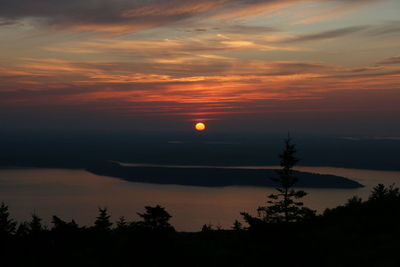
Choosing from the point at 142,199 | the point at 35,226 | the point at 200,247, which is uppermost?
the point at 142,199

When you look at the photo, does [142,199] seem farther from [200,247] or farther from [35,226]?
[200,247]

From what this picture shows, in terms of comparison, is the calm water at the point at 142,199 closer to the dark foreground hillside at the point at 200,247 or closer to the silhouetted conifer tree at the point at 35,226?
the silhouetted conifer tree at the point at 35,226

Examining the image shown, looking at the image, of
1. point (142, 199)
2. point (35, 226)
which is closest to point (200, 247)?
point (35, 226)

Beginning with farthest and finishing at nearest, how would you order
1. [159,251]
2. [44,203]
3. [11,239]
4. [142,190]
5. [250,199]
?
1. [142,190]
2. [250,199]
3. [44,203]
4. [11,239]
5. [159,251]

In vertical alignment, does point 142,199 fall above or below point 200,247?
above

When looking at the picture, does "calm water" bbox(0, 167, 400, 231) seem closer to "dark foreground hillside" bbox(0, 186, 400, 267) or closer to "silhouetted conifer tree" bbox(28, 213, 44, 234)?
"silhouetted conifer tree" bbox(28, 213, 44, 234)

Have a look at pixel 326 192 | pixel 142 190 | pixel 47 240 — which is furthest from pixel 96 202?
pixel 47 240

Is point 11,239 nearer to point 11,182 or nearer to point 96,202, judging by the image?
point 96,202

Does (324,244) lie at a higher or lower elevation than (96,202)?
lower
